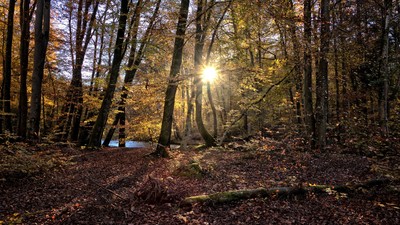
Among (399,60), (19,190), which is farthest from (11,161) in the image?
(399,60)

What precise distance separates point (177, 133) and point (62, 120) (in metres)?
12.0

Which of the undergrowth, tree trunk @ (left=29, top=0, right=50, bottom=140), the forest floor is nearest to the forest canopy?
tree trunk @ (left=29, top=0, right=50, bottom=140)

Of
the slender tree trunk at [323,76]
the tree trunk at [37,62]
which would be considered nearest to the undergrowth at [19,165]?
the tree trunk at [37,62]

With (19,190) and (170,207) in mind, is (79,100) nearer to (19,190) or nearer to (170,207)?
(19,190)

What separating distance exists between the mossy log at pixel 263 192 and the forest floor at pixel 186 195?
0.08 metres

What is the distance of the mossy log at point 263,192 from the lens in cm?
520

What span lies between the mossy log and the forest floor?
83 mm

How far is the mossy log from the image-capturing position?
5.20 metres

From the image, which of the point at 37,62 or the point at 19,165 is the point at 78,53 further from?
the point at 19,165

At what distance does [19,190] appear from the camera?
19.1ft

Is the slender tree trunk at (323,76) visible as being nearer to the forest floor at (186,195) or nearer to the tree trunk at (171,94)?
the forest floor at (186,195)

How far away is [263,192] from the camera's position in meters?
5.54

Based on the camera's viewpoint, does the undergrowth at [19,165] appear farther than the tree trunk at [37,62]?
No

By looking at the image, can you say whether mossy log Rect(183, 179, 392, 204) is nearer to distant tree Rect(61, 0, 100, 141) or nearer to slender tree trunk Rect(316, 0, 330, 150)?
slender tree trunk Rect(316, 0, 330, 150)
